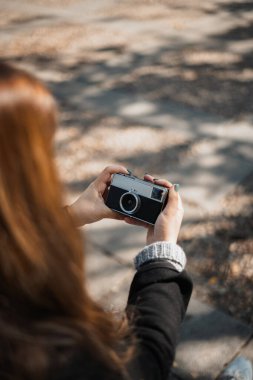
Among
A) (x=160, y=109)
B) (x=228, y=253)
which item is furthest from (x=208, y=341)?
(x=160, y=109)

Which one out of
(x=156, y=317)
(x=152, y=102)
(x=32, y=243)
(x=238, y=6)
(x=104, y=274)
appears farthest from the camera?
(x=238, y=6)

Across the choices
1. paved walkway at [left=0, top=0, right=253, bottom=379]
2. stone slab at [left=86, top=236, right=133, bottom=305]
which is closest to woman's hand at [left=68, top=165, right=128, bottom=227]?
stone slab at [left=86, top=236, right=133, bottom=305]

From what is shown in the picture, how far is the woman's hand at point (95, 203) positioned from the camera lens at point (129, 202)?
2.7 inches

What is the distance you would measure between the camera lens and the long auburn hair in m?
0.85

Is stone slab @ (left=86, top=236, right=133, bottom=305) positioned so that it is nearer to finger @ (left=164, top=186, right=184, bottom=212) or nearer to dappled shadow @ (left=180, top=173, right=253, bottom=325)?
dappled shadow @ (left=180, top=173, right=253, bottom=325)

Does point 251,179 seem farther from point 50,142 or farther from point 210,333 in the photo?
point 50,142

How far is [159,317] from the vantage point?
1.40 metres

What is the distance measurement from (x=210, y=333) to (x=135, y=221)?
895mm

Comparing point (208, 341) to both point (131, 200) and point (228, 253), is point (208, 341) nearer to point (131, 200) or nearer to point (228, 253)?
point (228, 253)

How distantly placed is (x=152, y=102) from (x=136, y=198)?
2.91 metres

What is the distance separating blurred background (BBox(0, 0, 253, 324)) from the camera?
290 centimetres

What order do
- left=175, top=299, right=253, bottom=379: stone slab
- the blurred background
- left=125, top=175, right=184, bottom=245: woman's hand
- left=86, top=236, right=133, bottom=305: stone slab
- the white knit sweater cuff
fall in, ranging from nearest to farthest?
the white knit sweater cuff < left=125, top=175, right=184, bottom=245: woman's hand < left=175, top=299, right=253, bottom=379: stone slab < left=86, top=236, right=133, bottom=305: stone slab < the blurred background

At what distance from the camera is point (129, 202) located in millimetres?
1957

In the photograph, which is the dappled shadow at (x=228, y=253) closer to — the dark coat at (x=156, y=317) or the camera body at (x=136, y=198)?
the camera body at (x=136, y=198)
